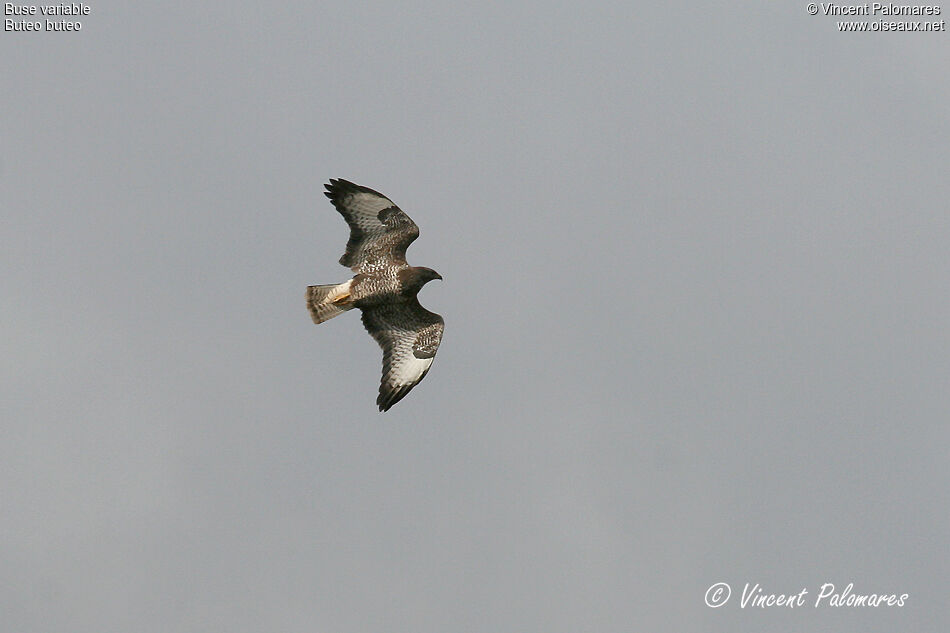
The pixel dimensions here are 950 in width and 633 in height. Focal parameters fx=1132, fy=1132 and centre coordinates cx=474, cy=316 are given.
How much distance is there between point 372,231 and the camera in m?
20.8

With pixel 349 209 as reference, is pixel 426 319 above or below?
below

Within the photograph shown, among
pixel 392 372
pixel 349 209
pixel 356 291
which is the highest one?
pixel 349 209

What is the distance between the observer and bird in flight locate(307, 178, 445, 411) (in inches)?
805

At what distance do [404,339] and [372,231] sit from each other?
2071 mm

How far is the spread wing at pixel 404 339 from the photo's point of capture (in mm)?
20625

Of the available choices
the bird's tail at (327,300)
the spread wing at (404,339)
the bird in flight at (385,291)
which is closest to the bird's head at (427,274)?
the bird in flight at (385,291)

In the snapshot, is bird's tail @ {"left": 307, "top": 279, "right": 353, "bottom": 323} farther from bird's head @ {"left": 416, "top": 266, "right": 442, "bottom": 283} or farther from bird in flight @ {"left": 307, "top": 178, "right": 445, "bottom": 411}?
bird's head @ {"left": 416, "top": 266, "right": 442, "bottom": 283}

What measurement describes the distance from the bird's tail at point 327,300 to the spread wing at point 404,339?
57cm

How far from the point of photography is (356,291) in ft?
67.2

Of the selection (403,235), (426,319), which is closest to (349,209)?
(403,235)

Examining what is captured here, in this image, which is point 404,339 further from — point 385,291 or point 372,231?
point 372,231

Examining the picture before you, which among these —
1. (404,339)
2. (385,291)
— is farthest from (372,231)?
(404,339)

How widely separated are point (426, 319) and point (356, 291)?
1.40 meters

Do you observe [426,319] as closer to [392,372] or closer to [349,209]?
[392,372]
